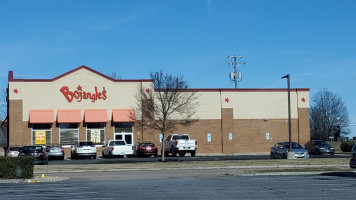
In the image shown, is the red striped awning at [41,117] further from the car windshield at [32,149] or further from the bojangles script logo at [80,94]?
the car windshield at [32,149]

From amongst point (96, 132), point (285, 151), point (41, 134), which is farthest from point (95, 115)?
point (285, 151)

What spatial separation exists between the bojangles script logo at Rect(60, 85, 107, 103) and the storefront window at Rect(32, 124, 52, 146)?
332 cm

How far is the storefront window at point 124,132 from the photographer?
5044cm

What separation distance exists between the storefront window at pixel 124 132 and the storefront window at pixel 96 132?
4.16ft

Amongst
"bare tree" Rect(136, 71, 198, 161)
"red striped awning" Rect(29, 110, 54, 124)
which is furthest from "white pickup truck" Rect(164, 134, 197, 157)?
"red striped awning" Rect(29, 110, 54, 124)

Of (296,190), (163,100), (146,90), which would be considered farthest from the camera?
(146,90)

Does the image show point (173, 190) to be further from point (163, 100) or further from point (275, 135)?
point (275, 135)

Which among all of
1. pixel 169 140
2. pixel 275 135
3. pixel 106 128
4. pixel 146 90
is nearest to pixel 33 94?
pixel 106 128

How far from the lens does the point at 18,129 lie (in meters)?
48.0

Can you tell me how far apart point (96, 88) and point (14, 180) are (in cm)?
2960

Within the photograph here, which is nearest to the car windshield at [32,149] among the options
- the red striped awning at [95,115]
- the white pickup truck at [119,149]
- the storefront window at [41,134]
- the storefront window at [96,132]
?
the white pickup truck at [119,149]

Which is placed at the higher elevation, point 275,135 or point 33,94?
point 33,94

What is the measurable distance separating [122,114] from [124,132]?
1909 mm

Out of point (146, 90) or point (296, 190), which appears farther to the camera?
point (146, 90)
